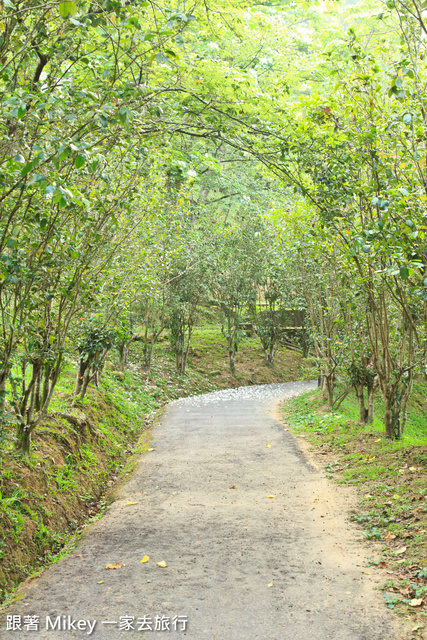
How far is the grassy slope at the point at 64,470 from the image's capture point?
16.6ft

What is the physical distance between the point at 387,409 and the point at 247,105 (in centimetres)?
572

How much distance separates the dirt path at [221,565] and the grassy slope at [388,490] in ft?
0.84

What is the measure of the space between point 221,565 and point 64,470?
9.83 ft

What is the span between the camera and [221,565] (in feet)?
15.7

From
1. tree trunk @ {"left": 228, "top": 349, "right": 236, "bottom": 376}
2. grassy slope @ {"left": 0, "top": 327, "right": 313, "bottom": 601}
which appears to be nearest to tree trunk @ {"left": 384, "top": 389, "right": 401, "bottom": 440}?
grassy slope @ {"left": 0, "top": 327, "right": 313, "bottom": 601}

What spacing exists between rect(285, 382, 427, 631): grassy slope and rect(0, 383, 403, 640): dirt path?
0.84 ft

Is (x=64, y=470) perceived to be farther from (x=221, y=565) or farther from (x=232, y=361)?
(x=232, y=361)

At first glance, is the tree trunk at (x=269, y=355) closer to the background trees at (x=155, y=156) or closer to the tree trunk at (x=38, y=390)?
the background trees at (x=155, y=156)

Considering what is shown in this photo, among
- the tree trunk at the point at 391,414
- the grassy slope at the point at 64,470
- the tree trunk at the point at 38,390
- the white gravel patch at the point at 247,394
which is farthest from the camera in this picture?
the white gravel patch at the point at 247,394

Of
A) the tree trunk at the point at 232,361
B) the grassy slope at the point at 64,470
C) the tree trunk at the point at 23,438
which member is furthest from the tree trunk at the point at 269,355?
the tree trunk at the point at 23,438

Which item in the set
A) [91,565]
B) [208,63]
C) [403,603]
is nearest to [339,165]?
[208,63]

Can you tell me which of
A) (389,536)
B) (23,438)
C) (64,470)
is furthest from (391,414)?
(23,438)

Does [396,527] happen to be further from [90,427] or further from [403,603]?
[90,427]

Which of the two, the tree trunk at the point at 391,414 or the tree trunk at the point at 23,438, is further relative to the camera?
the tree trunk at the point at 391,414
